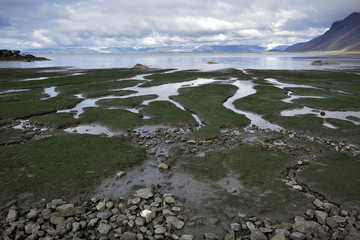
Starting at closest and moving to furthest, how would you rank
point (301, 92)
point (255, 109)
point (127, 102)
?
point (255, 109) → point (127, 102) → point (301, 92)

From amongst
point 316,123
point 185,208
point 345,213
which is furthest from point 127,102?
point 345,213

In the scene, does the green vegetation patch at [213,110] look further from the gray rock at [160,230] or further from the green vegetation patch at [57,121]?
the gray rock at [160,230]

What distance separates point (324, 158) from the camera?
1442cm

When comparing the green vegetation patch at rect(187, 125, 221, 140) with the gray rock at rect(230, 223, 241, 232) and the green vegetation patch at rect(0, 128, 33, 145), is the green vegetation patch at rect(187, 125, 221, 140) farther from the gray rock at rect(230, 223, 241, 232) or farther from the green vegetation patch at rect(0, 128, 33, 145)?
the green vegetation patch at rect(0, 128, 33, 145)

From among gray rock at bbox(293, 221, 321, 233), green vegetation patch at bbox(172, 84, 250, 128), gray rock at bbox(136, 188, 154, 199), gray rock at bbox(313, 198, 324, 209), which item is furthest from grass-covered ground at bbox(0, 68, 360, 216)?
gray rock at bbox(136, 188, 154, 199)

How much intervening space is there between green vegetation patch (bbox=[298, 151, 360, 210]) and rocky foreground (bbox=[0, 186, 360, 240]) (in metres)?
0.94

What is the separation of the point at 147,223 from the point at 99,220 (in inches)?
74.2

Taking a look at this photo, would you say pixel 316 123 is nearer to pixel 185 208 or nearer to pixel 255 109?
pixel 255 109

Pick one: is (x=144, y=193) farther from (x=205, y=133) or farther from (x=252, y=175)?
(x=205, y=133)

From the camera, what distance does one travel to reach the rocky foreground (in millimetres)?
8414

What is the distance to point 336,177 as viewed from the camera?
12.1 m

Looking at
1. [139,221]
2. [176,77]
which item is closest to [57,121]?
[139,221]

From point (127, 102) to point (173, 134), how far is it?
15.7m

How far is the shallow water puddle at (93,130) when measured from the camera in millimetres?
20891
